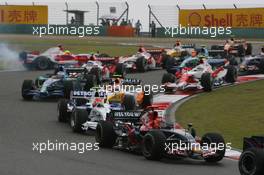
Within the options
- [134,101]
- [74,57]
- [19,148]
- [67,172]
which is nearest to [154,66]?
[74,57]

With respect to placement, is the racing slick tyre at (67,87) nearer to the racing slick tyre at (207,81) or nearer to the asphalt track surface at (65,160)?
the asphalt track surface at (65,160)

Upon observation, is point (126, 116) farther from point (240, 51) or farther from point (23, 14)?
point (23, 14)

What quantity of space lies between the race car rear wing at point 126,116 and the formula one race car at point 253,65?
51.9 feet

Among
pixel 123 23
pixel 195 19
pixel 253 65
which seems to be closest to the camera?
pixel 253 65

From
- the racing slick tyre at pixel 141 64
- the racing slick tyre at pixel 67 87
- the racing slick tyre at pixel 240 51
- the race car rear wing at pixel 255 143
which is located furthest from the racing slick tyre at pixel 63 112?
the racing slick tyre at pixel 240 51

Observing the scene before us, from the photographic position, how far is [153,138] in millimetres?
12938

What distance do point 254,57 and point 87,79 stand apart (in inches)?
358

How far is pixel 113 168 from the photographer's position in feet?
39.9

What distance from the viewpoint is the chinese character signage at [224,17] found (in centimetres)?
6194

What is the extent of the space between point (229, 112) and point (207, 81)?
15.6 feet

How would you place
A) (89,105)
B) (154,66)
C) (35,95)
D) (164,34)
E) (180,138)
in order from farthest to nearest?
(164,34), (154,66), (35,95), (89,105), (180,138)

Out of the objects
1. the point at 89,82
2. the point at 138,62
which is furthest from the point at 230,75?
the point at 138,62

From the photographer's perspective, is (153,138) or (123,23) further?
(123,23)

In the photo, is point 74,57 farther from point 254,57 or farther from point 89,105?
point 89,105
